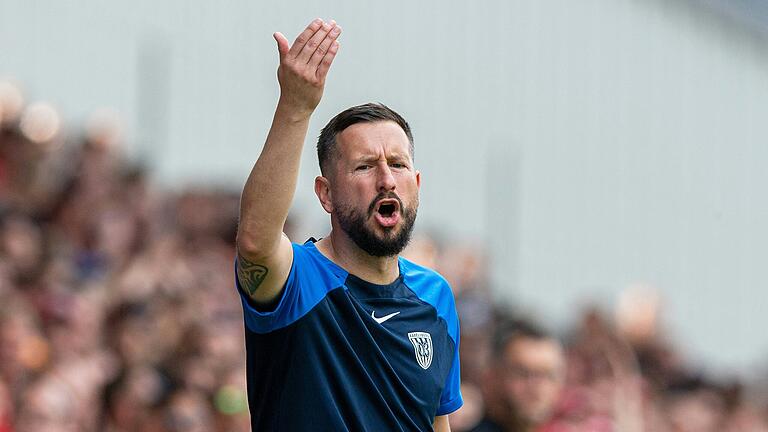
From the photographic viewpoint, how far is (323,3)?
13.7 m

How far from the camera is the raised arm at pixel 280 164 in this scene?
13.2 ft

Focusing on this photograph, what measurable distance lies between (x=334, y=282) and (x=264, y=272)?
11.0 inches

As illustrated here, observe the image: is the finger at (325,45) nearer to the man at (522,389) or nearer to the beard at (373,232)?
the beard at (373,232)

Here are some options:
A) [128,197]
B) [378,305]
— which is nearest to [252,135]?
[128,197]

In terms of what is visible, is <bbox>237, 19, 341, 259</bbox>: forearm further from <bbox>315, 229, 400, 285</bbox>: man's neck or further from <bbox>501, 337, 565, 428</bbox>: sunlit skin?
<bbox>501, 337, 565, 428</bbox>: sunlit skin

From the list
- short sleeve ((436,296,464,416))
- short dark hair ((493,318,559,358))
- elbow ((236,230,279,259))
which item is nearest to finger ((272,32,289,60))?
elbow ((236,230,279,259))

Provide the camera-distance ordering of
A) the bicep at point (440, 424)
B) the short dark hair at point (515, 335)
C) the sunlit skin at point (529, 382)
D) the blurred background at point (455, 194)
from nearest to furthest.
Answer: the bicep at point (440, 424)
the sunlit skin at point (529, 382)
the short dark hair at point (515, 335)
the blurred background at point (455, 194)

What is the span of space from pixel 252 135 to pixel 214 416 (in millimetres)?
5129

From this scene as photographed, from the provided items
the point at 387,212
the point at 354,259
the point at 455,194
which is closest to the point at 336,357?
the point at 354,259

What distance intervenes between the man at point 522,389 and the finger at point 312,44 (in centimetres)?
358

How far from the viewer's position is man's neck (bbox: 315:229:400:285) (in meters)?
4.36

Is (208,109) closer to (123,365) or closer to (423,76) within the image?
(423,76)

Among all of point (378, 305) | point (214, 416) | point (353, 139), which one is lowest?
point (214, 416)

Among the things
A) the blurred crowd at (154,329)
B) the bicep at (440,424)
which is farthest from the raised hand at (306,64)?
the blurred crowd at (154,329)
